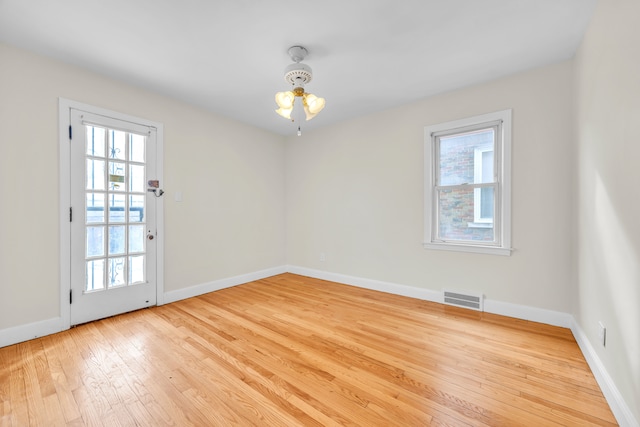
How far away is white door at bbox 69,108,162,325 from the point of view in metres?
2.69

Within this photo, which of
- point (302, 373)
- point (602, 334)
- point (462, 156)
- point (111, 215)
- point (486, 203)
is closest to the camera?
point (602, 334)

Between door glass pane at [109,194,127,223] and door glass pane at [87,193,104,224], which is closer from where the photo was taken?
door glass pane at [87,193,104,224]

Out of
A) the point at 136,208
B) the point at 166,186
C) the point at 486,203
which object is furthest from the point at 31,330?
the point at 486,203

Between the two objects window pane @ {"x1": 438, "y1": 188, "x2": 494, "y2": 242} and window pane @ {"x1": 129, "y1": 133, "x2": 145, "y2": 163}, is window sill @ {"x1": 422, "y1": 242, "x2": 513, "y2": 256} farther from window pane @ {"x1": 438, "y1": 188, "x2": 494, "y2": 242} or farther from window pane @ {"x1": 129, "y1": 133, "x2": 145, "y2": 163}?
window pane @ {"x1": 129, "y1": 133, "x2": 145, "y2": 163}

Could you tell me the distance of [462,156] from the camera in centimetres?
326

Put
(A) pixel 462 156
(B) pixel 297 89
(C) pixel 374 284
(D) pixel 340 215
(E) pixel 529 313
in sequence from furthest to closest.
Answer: (D) pixel 340 215, (C) pixel 374 284, (A) pixel 462 156, (E) pixel 529 313, (B) pixel 297 89

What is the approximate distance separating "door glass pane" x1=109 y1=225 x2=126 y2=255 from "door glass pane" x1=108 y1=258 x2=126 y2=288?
0.31 ft

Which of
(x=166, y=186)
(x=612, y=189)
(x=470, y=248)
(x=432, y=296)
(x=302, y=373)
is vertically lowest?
(x=302, y=373)

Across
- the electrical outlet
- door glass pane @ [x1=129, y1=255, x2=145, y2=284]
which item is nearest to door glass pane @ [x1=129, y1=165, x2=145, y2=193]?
door glass pane @ [x1=129, y1=255, x2=145, y2=284]

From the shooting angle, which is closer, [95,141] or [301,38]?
[301,38]

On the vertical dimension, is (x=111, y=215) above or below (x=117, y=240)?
above

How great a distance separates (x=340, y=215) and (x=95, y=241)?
3.13m

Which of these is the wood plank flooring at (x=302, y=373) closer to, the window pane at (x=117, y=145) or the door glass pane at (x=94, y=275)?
the door glass pane at (x=94, y=275)

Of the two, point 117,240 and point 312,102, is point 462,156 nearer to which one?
point 312,102
